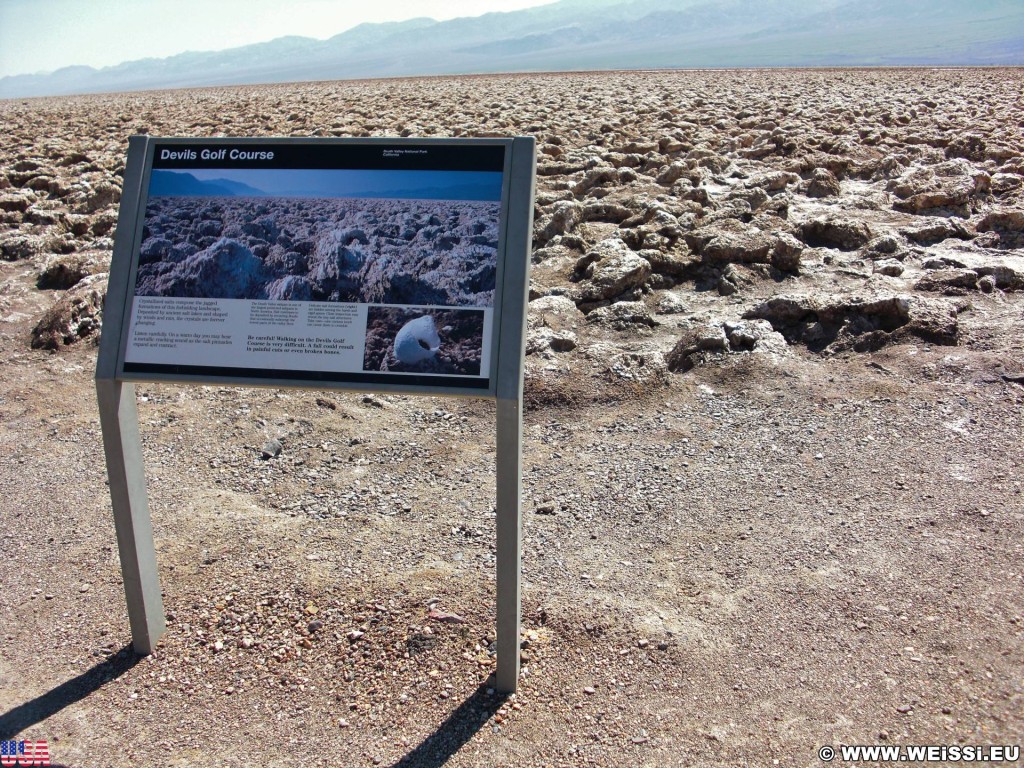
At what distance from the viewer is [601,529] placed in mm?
4285

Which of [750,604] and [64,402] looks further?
[64,402]

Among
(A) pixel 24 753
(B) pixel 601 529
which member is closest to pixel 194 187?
(A) pixel 24 753

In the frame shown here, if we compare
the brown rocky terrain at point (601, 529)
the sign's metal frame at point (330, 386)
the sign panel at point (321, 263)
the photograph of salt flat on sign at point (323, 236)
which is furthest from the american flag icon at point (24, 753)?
the photograph of salt flat on sign at point (323, 236)

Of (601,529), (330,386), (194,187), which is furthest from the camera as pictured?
(601,529)

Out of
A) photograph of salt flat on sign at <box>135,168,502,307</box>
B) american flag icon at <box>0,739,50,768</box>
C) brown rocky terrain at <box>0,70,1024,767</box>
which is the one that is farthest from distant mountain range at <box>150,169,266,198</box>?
american flag icon at <box>0,739,50,768</box>

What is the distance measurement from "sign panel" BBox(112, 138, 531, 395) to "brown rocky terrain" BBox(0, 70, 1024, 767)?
127 centimetres

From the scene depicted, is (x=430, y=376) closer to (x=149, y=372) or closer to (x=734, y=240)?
(x=149, y=372)

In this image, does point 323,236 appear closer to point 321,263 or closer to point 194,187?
point 321,263

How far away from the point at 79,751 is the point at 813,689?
2.66 metres

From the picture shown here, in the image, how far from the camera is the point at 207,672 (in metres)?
3.36

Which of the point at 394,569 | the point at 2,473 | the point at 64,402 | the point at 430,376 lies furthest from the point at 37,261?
the point at 430,376

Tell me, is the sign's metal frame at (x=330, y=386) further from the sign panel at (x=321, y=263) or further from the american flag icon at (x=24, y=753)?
the american flag icon at (x=24, y=753)

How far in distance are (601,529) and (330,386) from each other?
191 cm

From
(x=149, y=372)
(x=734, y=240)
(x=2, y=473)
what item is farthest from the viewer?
(x=734, y=240)
